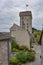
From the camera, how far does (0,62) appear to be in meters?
7.42

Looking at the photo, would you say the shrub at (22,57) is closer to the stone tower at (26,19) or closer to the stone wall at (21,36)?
the stone wall at (21,36)

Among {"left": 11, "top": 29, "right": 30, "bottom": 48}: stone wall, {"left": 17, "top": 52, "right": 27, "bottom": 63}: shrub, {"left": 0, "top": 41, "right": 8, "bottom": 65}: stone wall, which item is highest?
{"left": 0, "top": 41, "right": 8, "bottom": 65}: stone wall

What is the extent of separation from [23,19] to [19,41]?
15637 millimetres

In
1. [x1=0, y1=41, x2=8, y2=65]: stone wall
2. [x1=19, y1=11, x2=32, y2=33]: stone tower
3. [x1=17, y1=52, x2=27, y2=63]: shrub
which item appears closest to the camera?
[x1=0, y1=41, x2=8, y2=65]: stone wall

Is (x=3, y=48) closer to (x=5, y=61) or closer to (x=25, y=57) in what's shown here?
(x=5, y=61)

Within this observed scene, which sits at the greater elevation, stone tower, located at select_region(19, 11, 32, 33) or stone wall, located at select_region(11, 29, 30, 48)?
stone tower, located at select_region(19, 11, 32, 33)

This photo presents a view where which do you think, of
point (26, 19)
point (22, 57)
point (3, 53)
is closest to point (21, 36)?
point (22, 57)

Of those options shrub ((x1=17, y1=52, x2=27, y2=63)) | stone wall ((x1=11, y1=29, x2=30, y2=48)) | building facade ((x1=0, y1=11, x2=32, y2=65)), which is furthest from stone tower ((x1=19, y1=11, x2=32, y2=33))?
shrub ((x1=17, y1=52, x2=27, y2=63))

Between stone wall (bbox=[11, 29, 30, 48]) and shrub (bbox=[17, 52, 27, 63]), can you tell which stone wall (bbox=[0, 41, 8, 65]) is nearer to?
shrub (bbox=[17, 52, 27, 63])

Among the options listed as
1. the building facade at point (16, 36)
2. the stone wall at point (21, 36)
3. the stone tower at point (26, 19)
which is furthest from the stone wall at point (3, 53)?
the stone tower at point (26, 19)

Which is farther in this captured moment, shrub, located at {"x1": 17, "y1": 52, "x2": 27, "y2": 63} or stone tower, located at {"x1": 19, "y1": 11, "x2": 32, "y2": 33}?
stone tower, located at {"x1": 19, "y1": 11, "x2": 32, "y2": 33}

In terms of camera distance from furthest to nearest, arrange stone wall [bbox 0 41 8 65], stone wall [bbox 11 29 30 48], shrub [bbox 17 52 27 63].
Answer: stone wall [bbox 11 29 30 48] → shrub [bbox 17 52 27 63] → stone wall [bbox 0 41 8 65]

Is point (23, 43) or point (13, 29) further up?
point (13, 29)

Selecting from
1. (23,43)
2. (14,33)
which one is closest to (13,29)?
(14,33)
